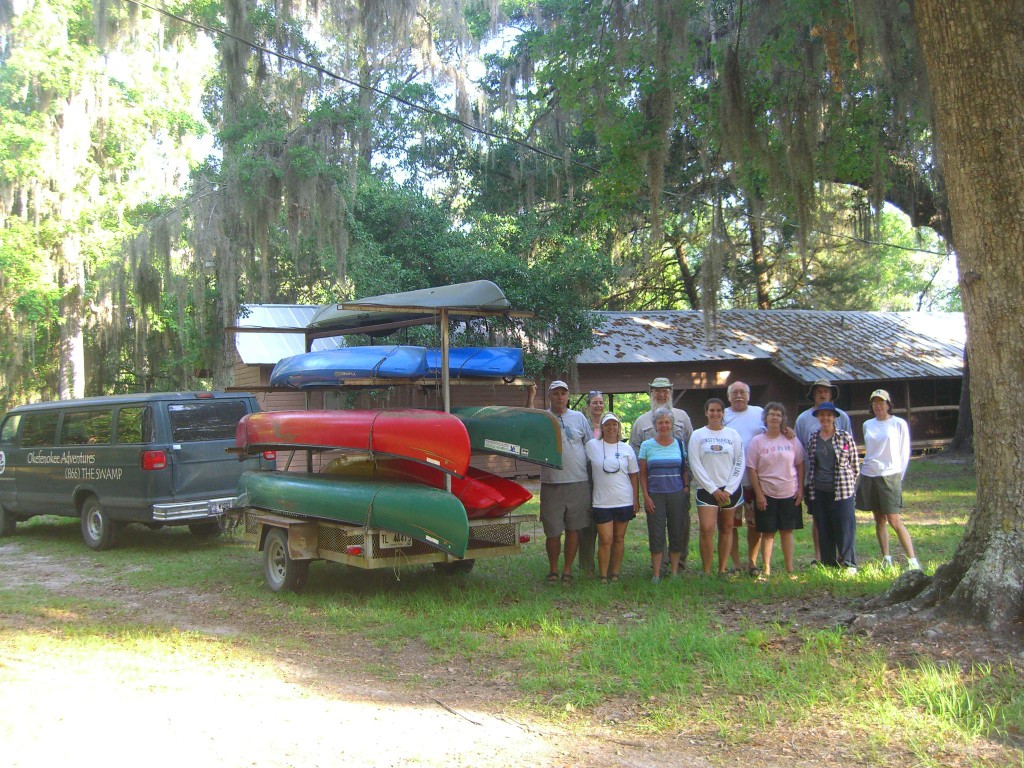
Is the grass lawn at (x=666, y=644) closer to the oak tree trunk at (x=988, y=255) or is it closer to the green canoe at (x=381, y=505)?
the green canoe at (x=381, y=505)

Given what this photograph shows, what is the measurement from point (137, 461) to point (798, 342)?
52.6 ft

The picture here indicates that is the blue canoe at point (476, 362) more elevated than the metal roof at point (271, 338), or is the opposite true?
the metal roof at point (271, 338)

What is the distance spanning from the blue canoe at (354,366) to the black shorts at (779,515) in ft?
11.3

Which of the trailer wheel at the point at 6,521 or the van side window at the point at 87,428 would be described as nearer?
the van side window at the point at 87,428

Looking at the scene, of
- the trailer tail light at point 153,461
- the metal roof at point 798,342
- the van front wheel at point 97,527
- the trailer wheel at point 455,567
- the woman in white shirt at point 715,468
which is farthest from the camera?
the metal roof at point 798,342

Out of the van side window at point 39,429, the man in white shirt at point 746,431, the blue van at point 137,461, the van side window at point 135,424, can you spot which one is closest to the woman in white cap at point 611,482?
the man in white shirt at point 746,431

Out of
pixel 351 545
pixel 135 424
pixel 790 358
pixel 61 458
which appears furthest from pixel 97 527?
pixel 790 358

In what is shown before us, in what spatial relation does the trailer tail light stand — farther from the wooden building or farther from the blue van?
the wooden building

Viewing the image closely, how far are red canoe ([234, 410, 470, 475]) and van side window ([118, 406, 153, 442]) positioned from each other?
8.12ft

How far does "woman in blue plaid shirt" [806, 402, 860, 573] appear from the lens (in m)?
7.53

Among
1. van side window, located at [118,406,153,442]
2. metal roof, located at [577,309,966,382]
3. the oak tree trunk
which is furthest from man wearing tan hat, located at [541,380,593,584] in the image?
metal roof, located at [577,309,966,382]

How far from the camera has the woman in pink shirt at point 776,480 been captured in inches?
296

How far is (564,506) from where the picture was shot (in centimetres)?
746

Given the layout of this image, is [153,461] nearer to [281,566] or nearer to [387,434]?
[281,566]
